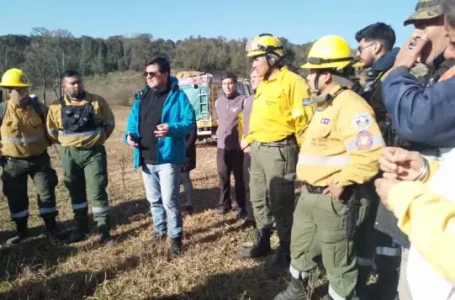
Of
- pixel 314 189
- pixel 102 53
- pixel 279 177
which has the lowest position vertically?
pixel 279 177

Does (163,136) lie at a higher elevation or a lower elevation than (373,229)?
higher

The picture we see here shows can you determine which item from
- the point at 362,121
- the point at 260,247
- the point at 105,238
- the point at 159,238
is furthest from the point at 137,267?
the point at 362,121

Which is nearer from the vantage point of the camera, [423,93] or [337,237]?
[423,93]

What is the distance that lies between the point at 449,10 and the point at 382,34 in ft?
6.60

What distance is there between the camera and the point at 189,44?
2510 inches

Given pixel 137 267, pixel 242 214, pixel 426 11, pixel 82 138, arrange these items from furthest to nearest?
pixel 242 214 < pixel 82 138 < pixel 137 267 < pixel 426 11

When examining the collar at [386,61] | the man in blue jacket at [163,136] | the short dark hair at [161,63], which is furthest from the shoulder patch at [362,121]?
the short dark hair at [161,63]

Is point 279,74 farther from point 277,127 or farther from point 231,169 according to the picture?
point 231,169

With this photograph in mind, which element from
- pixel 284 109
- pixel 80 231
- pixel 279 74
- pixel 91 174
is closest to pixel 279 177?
pixel 284 109

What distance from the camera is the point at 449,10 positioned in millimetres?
1452

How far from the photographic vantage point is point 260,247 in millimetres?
4340

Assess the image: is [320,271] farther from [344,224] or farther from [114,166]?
[114,166]

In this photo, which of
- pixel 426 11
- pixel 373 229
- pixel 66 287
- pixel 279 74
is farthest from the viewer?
pixel 279 74

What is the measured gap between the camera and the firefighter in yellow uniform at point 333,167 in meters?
2.61
